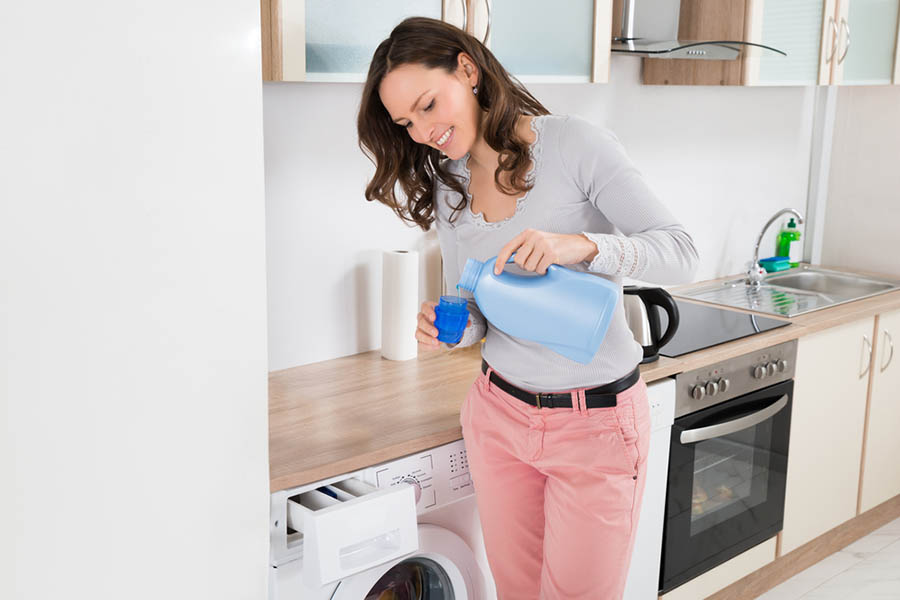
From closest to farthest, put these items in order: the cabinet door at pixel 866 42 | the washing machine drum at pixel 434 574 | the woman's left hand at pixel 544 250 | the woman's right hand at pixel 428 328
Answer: the woman's left hand at pixel 544 250, the woman's right hand at pixel 428 328, the washing machine drum at pixel 434 574, the cabinet door at pixel 866 42

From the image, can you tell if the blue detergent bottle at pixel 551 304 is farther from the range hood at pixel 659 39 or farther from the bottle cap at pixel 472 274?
the range hood at pixel 659 39

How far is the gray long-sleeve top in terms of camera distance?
1445 millimetres

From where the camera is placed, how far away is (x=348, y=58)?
5.79 feet

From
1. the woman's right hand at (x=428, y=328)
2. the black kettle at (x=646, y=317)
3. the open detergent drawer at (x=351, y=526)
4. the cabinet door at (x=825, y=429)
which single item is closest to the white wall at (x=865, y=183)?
the cabinet door at (x=825, y=429)

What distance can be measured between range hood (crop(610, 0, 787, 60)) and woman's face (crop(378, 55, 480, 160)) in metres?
0.93

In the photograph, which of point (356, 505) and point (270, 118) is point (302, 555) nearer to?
point (356, 505)

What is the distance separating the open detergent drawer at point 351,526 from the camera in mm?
1458

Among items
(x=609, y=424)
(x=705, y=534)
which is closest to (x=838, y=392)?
(x=705, y=534)

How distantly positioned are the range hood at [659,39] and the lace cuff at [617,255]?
3.55 feet

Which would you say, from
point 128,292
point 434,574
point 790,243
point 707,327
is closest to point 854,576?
point 707,327

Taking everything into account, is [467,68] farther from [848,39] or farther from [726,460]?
[848,39]

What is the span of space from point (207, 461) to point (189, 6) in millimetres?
594

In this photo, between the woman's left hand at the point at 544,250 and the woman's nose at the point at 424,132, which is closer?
the woman's left hand at the point at 544,250

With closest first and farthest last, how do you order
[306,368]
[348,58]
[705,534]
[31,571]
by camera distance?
[31,571]
[348,58]
[306,368]
[705,534]
